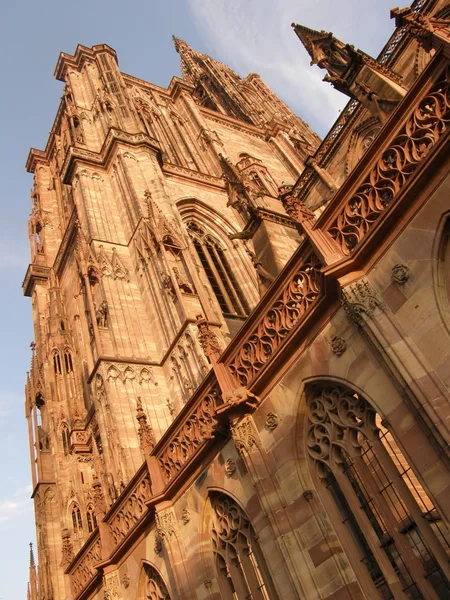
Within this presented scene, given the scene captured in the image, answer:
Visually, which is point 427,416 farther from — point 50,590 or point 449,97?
point 50,590

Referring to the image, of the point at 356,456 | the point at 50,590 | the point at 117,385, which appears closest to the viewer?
the point at 356,456

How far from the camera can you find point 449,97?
5320mm

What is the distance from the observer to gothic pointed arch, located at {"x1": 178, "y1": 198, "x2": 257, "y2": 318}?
2320 centimetres

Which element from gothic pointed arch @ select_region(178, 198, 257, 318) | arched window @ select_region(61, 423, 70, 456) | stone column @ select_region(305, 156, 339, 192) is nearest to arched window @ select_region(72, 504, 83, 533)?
arched window @ select_region(61, 423, 70, 456)

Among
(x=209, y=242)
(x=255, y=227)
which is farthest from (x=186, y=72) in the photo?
(x=255, y=227)

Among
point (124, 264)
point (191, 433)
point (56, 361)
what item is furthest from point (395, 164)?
point (56, 361)

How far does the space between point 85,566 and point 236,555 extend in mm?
5687

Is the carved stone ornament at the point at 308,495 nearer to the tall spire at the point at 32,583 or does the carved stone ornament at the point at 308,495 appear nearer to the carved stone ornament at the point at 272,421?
the carved stone ornament at the point at 272,421

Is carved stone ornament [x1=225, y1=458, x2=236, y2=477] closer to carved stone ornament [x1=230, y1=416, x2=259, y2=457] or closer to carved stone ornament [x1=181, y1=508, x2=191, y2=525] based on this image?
carved stone ornament [x1=230, y1=416, x2=259, y2=457]

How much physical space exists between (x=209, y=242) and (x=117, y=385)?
11417 millimetres

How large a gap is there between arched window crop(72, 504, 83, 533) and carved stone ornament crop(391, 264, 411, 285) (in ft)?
54.2

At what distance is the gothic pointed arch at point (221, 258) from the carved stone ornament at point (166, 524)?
13.1m

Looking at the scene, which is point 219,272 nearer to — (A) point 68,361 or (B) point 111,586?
(A) point 68,361

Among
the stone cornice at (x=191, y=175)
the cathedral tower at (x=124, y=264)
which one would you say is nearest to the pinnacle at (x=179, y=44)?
the cathedral tower at (x=124, y=264)
